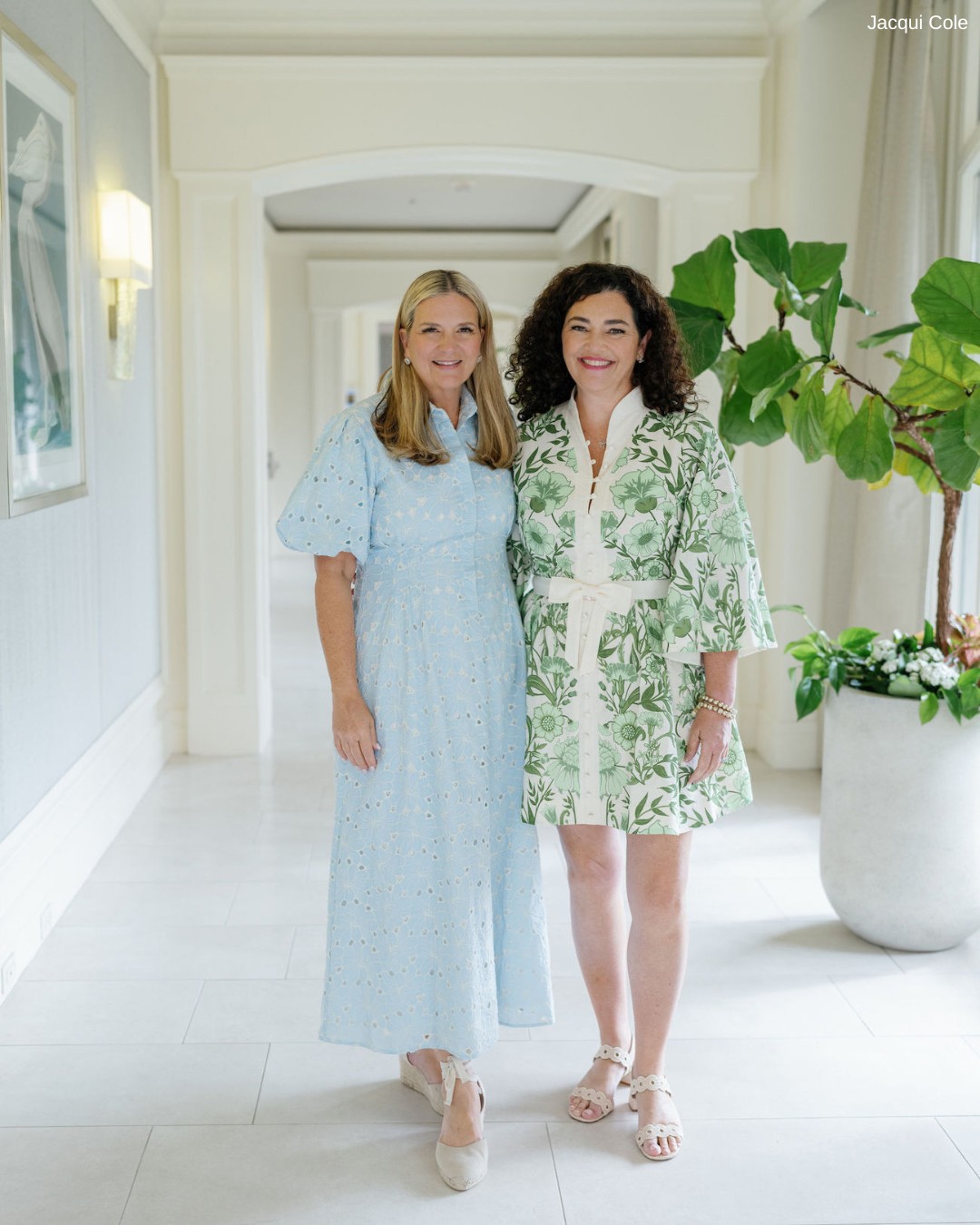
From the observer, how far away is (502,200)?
980 centimetres

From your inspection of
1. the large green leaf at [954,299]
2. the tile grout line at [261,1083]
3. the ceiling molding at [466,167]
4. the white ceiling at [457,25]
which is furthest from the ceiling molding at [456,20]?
the tile grout line at [261,1083]

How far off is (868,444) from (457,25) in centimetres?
283

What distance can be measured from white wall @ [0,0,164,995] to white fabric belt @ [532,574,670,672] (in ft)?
4.64

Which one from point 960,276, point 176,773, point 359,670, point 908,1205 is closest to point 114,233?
point 176,773

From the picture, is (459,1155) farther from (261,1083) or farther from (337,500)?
(337,500)

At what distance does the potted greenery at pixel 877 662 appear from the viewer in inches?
108

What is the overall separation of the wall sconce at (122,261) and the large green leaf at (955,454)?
2560 millimetres

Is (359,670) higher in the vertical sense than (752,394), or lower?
lower

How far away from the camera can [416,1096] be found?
8.10 feet

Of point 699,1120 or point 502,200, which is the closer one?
point 699,1120

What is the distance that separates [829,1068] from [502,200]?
27.3ft

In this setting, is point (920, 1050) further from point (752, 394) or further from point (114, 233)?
point (114, 233)

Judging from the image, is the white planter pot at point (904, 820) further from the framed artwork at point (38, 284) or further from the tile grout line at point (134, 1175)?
the framed artwork at point (38, 284)

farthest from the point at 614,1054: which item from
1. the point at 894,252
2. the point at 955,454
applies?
the point at 894,252
